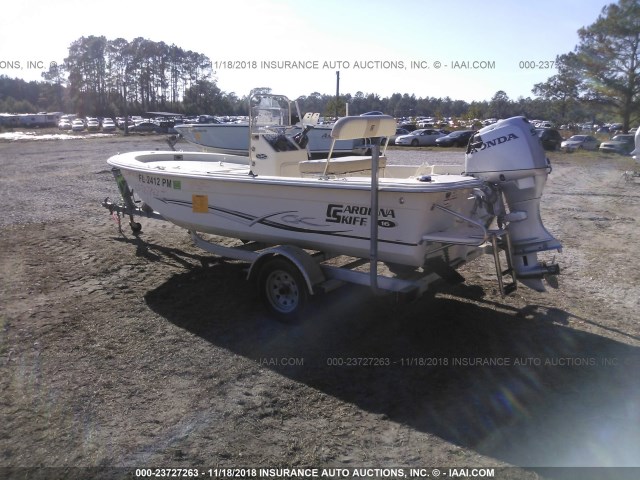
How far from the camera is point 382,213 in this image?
4.31 meters

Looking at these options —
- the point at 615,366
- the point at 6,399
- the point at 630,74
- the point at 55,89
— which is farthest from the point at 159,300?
the point at 55,89

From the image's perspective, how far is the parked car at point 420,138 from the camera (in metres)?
32.3

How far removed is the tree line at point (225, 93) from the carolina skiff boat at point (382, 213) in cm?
2077

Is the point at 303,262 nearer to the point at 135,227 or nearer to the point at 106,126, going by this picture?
the point at 135,227

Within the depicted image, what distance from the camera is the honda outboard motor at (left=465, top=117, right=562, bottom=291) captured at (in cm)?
443

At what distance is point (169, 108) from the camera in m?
75.9

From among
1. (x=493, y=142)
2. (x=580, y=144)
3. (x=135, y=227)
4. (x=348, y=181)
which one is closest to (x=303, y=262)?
(x=348, y=181)

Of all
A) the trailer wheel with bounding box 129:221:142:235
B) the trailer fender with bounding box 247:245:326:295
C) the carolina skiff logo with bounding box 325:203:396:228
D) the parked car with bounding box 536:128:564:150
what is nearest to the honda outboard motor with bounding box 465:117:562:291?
the parked car with bounding box 536:128:564:150

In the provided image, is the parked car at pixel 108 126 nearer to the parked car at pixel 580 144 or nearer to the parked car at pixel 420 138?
the parked car at pixel 420 138

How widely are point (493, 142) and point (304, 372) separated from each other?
8.52 feet

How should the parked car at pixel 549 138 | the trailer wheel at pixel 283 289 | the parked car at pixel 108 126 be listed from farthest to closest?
the parked car at pixel 108 126 < the parked car at pixel 549 138 < the trailer wheel at pixel 283 289

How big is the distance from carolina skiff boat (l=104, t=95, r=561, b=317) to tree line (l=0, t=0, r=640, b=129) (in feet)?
68.1

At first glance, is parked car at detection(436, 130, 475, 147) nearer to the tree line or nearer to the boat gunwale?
the tree line

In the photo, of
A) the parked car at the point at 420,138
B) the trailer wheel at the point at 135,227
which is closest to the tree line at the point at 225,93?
the parked car at the point at 420,138
